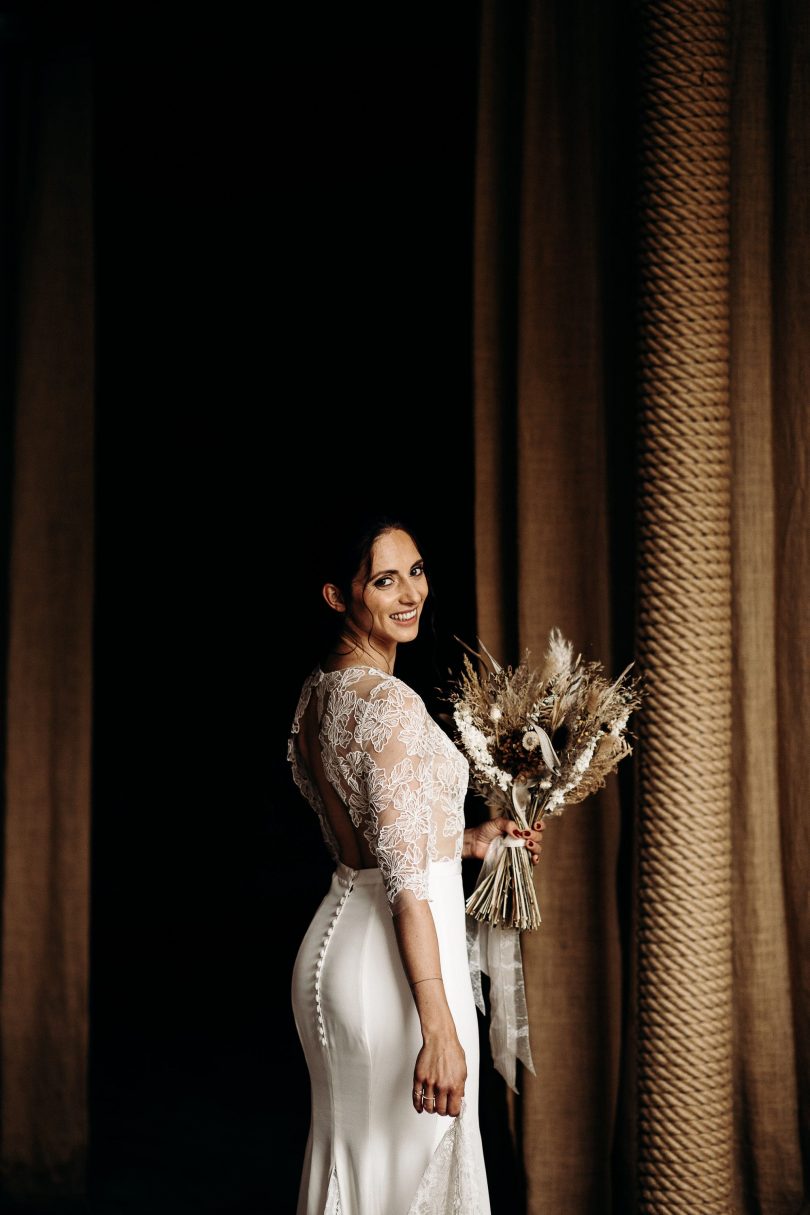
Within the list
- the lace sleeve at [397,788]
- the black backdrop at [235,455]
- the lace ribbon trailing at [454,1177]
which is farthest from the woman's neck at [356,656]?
the black backdrop at [235,455]

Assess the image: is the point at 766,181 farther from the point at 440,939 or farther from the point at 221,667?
the point at 221,667

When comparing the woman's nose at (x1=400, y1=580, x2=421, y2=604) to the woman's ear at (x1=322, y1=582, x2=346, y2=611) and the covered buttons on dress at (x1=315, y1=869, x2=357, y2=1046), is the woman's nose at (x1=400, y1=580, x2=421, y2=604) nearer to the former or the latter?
the woman's ear at (x1=322, y1=582, x2=346, y2=611)

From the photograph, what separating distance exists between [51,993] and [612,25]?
8.36 ft

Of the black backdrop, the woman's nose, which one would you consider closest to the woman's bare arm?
the woman's nose

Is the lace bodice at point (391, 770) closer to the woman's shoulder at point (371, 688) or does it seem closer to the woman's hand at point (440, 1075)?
the woman's shoulder at point (371, 688)

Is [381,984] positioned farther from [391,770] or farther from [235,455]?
[235,455]

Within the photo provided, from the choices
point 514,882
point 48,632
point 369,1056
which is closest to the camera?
point 369,1056

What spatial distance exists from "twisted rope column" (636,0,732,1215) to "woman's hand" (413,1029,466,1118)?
681 mm

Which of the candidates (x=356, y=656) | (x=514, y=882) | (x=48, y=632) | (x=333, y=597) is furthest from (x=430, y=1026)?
(x=48, y=632)

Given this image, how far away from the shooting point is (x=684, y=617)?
253cm

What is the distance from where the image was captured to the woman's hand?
6.39ft

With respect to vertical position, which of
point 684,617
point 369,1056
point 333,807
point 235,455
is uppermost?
point 235,455

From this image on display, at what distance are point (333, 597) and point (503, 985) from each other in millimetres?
822

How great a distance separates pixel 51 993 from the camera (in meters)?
3.05
